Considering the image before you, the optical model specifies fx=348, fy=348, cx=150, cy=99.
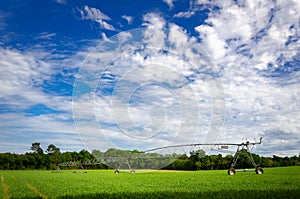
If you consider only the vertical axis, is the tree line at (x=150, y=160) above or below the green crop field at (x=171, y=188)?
above

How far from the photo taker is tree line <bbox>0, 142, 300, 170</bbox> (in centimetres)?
5438

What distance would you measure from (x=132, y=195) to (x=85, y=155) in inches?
4870

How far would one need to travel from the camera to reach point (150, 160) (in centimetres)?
5803

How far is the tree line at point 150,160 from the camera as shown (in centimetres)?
5438

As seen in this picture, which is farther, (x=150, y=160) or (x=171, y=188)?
(x=150, y=160)

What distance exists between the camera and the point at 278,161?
84.9m

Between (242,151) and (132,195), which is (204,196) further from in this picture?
(242,151)

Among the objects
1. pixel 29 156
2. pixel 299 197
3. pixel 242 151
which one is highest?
pixel 29 156

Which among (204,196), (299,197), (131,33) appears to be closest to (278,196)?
(299,197)

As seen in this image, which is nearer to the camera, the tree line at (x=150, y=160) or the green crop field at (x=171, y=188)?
the green crop field at (x=171, y=188)

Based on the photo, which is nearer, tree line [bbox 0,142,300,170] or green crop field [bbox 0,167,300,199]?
green crop field [bbox 0,167,300,199]

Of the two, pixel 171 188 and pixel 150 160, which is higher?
pixel 150 160

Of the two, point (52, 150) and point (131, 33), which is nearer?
point (131, 33)

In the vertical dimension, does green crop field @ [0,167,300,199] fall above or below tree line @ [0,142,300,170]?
below
